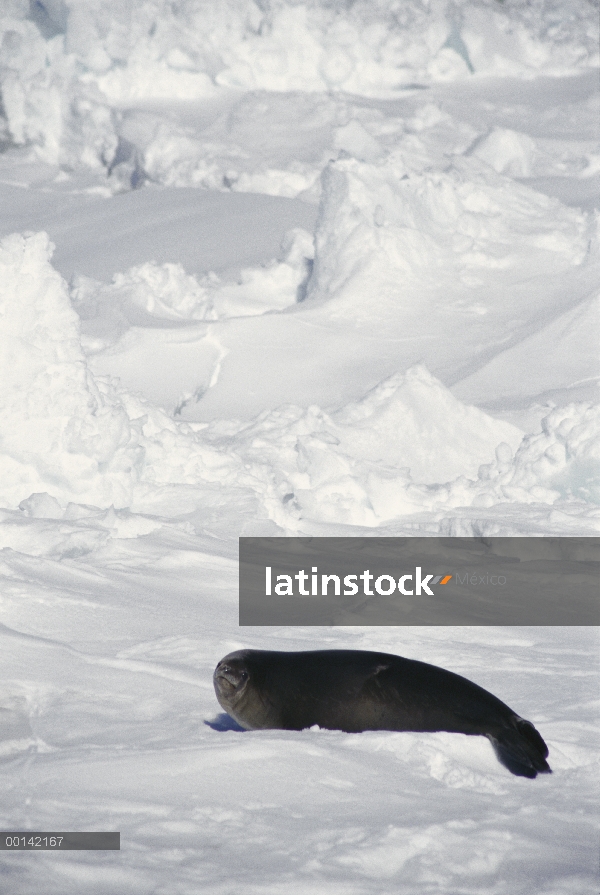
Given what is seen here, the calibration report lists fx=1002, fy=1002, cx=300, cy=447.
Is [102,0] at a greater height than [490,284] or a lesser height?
greater

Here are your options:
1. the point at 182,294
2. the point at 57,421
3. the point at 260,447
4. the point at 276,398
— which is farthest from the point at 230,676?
the point at 182,294

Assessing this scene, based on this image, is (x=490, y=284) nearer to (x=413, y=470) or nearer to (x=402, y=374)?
(x=402, y=374)

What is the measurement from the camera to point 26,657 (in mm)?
3225

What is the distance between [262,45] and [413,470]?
18854mm

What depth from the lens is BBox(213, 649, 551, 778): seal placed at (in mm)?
2676

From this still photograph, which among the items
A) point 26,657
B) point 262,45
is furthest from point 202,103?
point 26,657

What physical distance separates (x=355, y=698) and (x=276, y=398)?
27.3 feet

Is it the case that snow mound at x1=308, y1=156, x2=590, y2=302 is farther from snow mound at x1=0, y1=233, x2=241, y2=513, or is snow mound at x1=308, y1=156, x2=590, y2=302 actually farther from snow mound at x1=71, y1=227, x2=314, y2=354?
snow mound at x1=0, y1=233, x2=241, y2=513

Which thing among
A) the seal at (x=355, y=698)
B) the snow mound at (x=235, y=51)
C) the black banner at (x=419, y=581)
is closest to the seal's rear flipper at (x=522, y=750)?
the seal at (x=355, y=698)

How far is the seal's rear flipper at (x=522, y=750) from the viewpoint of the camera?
2465mm

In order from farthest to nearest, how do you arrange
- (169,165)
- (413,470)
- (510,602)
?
(169,165)
(413,470)
(510,602)

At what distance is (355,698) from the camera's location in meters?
2.73

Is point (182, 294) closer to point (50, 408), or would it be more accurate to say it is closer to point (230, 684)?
point (50, 408)

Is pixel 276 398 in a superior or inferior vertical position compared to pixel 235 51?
inferior
